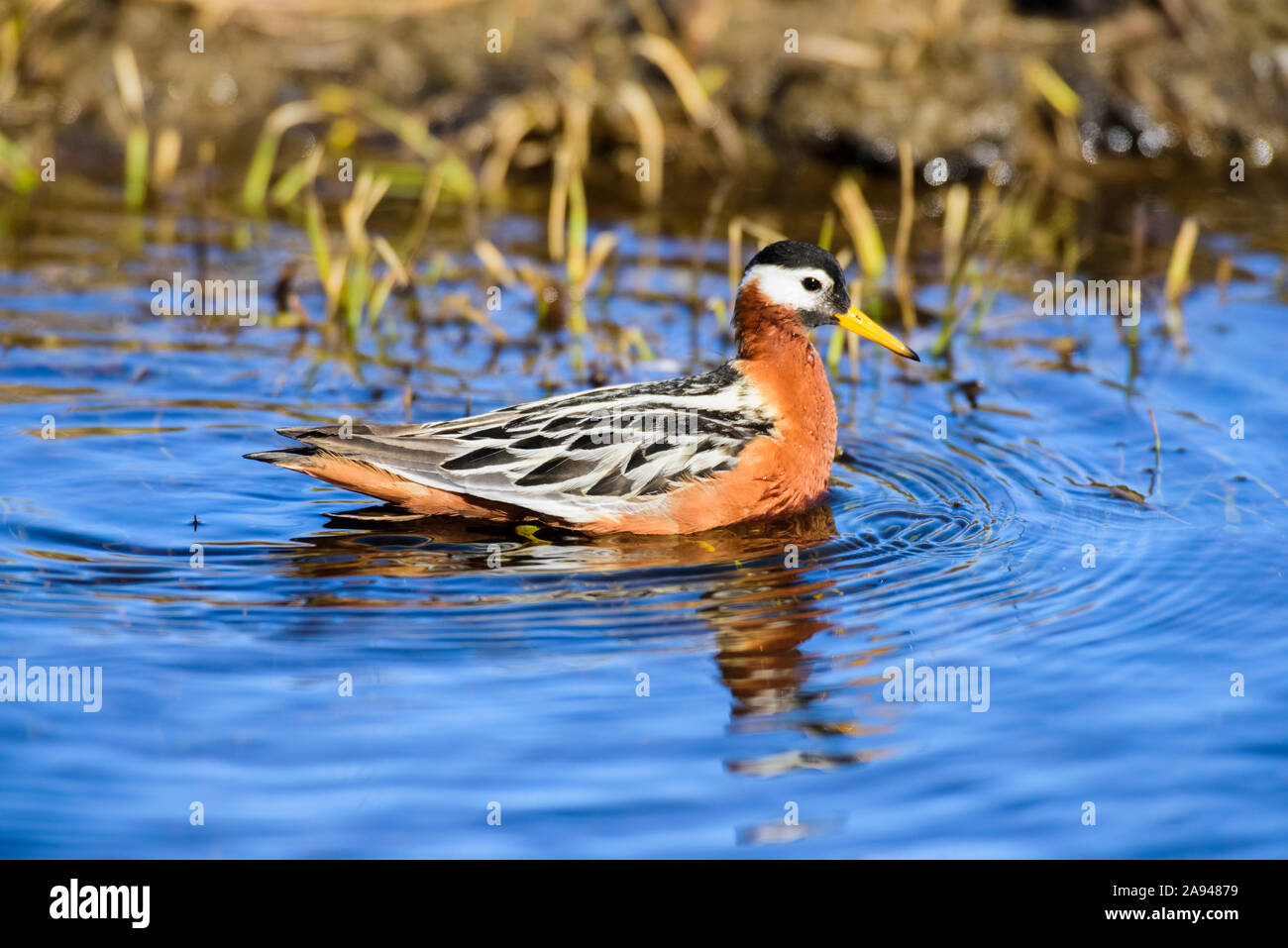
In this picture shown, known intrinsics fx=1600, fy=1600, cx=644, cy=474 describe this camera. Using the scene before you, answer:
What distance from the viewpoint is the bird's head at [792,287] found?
8.11 metres

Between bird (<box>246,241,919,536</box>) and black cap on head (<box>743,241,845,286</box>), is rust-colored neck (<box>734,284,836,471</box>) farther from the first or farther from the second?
black cap on head (<box>743,241,845,286</box>)

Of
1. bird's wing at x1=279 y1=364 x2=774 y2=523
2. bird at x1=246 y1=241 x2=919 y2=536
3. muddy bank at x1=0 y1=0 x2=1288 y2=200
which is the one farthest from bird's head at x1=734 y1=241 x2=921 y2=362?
muddy bank at x1=0 y1=0 x2=1288 y2=200

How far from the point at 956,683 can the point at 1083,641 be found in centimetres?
67

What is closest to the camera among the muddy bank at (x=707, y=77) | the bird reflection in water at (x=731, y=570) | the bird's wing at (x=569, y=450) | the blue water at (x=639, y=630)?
the blue water at (x=639, y=630)

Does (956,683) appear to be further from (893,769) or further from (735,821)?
(735,821)

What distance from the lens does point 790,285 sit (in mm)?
8125

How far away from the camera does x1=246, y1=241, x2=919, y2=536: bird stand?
24.7ft

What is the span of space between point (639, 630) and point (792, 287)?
94.3 inches

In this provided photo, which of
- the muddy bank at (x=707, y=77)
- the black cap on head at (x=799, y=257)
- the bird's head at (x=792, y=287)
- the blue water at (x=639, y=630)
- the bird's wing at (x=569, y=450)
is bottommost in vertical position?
the blue water at (x=639, y=630)

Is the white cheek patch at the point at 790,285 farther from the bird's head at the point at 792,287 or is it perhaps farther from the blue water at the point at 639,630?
the blue water at the point at 639,630

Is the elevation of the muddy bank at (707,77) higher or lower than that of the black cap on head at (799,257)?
higher

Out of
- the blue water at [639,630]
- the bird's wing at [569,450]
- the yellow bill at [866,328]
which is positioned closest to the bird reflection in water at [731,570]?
the blue water at [639,630]

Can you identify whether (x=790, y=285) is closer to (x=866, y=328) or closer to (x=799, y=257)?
(x=799, y=257)

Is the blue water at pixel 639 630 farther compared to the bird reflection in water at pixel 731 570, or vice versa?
→ the bird reflection in water at pixel 731 570
